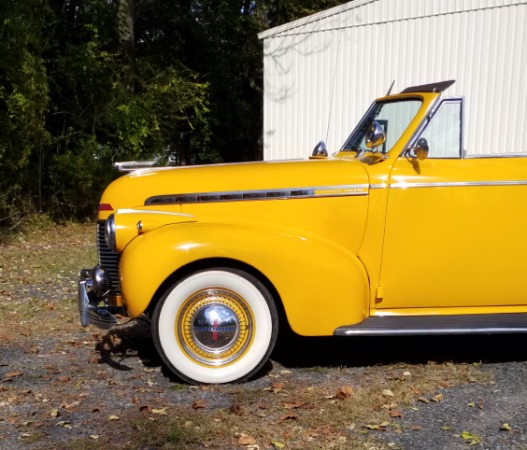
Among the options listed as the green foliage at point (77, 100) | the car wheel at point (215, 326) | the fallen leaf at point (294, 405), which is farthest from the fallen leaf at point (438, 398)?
the green foliage at point (77, 100)

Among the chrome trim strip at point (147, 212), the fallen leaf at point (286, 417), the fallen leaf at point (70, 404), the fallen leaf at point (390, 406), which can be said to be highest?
the chrome trim strip at point (147, 212)

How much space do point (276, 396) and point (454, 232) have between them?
5.42 feet

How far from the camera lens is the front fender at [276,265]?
3975mm

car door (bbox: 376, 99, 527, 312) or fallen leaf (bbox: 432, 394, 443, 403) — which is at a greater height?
car door (bbox: 376, 99, 527, 312)

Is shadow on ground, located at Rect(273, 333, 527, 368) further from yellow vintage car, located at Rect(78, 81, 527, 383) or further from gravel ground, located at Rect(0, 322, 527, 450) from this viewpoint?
yellow vintage car, located at Rect(78, 81, 527, 383)

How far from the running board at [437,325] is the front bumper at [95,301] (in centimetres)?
154

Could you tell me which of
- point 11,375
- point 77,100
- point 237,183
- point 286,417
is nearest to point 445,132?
point 237,183

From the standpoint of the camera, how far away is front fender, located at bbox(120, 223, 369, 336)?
156 inches

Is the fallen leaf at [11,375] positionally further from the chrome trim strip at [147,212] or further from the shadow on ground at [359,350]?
the chrome trim strip at [147,212]

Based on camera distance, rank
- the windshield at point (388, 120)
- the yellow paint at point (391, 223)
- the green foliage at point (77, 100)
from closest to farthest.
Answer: the yellow paint at point (391, 223), the windshield at point (388, 120), the green foliage at point (77, 100)

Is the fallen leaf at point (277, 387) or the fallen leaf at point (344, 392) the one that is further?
the fallen leaf at point (277, 387)

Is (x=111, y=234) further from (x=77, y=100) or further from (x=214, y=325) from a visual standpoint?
(x=77, y=100)

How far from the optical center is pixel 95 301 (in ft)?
14.3

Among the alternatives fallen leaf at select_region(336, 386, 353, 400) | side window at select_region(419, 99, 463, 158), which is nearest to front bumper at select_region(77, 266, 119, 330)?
fallen leaf at select_region(336, 386, 353, 400)
